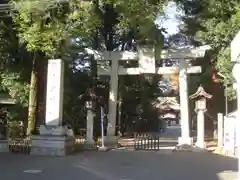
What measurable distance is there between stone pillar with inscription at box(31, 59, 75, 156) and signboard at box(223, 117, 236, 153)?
23.5 ft

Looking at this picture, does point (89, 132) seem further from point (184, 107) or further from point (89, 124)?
point (184, 107)

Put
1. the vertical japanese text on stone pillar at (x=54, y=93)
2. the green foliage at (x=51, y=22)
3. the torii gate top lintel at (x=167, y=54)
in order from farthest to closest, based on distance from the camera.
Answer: the torii gate top lintel at (x=167, y=54), the green foliage at (x=51, y=22), the vertical japanese text on stone pillar at (x=54, y=93)

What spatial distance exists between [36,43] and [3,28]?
2.87m

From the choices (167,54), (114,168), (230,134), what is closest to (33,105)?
(167,54)

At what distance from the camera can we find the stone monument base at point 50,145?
17.0 m

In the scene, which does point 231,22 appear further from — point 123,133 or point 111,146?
point 123,133

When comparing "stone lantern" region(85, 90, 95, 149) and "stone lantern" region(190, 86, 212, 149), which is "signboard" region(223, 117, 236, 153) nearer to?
"stone lantern" region(190, 86, 212, 149)

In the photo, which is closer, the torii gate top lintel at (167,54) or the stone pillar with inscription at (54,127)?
the stone pillar with inscription at (54,127)

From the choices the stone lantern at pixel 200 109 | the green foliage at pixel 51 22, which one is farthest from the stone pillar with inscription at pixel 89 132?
the stone lantern at pixel 200 109

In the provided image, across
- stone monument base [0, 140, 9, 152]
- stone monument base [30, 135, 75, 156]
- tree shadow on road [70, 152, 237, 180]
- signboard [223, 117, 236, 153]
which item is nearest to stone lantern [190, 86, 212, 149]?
signboard [223, 117, 236, 153]

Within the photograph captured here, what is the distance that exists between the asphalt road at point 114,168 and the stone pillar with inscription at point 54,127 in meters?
0.78

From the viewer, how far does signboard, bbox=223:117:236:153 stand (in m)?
18.3

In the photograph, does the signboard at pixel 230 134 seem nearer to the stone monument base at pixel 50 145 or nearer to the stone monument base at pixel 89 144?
the stone monument base at pixel 89 144

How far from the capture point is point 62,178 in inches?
430
